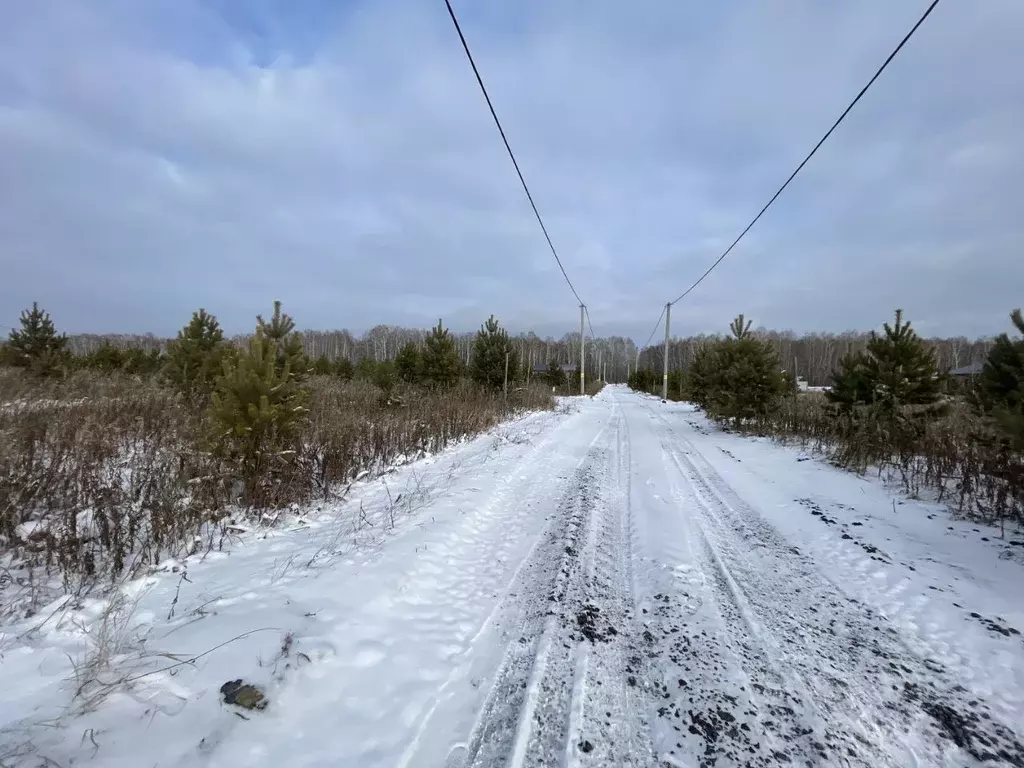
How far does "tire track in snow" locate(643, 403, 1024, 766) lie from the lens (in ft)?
6.77

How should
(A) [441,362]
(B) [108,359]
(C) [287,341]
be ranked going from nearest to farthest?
1. (C) [287,341]
2. (A) [441,362]
3. (B) [108,359]

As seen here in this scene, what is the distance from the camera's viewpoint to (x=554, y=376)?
44.7 m

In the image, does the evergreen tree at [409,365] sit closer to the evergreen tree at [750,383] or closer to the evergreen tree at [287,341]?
the evergreen tree at [287,341]

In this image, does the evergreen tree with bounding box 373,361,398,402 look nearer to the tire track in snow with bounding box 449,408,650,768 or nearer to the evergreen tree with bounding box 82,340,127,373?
the tire track in snow with bounding box 449,408,650,768

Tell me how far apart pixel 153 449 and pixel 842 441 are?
39.3 ft

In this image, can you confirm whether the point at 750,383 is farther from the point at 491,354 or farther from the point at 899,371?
the point at 491,354

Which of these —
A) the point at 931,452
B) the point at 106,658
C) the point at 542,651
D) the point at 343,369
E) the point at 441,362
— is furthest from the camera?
the point at 343,369

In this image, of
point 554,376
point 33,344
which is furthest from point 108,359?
point 554,376

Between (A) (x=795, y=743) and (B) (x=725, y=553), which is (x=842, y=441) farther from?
(A) (x=795, y=743)

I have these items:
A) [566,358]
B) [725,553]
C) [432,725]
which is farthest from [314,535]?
[566,358]

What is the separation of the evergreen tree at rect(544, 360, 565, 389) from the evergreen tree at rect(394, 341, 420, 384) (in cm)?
2478

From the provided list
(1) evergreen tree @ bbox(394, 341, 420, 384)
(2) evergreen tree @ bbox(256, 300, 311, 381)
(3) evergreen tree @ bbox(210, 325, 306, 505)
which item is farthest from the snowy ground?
(1) evergreen tree @ bbox(394, 341, 420, 384)

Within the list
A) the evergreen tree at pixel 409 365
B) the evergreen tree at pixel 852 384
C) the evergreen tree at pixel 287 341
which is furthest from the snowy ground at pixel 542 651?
the evergreen tree at pixel 409 365

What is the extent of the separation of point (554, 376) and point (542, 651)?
138 ft
